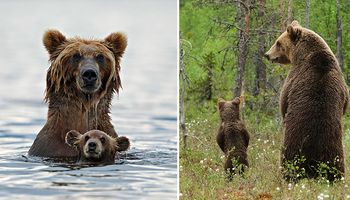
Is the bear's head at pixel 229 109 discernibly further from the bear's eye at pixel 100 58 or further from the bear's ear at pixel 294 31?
the bear's eye at pixel 100 58

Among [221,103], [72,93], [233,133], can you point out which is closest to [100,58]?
[72,93]

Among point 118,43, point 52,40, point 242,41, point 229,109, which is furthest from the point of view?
point 229,109

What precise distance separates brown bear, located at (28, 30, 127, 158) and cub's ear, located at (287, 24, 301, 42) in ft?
3.57

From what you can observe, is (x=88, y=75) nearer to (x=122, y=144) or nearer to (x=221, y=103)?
(x=122, y=144)

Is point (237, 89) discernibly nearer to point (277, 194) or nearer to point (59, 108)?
point (277, 194)

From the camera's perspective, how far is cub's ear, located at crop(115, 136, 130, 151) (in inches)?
297

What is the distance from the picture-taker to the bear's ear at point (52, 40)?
743 cm

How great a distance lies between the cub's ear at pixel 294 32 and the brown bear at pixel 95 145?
1.26 m

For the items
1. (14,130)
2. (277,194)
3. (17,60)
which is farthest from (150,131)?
(17,60)

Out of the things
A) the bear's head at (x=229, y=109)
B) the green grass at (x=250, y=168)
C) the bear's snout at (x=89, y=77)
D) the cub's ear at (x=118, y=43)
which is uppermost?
the cub's ear at (x=118, y=43)

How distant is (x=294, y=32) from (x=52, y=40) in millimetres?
1554

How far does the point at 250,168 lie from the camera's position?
8047 millimetres

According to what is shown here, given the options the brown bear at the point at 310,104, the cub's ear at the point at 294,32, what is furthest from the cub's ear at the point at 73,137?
the cub's ear at the point at 294,32

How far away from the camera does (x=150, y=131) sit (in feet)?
Result: 30.1
